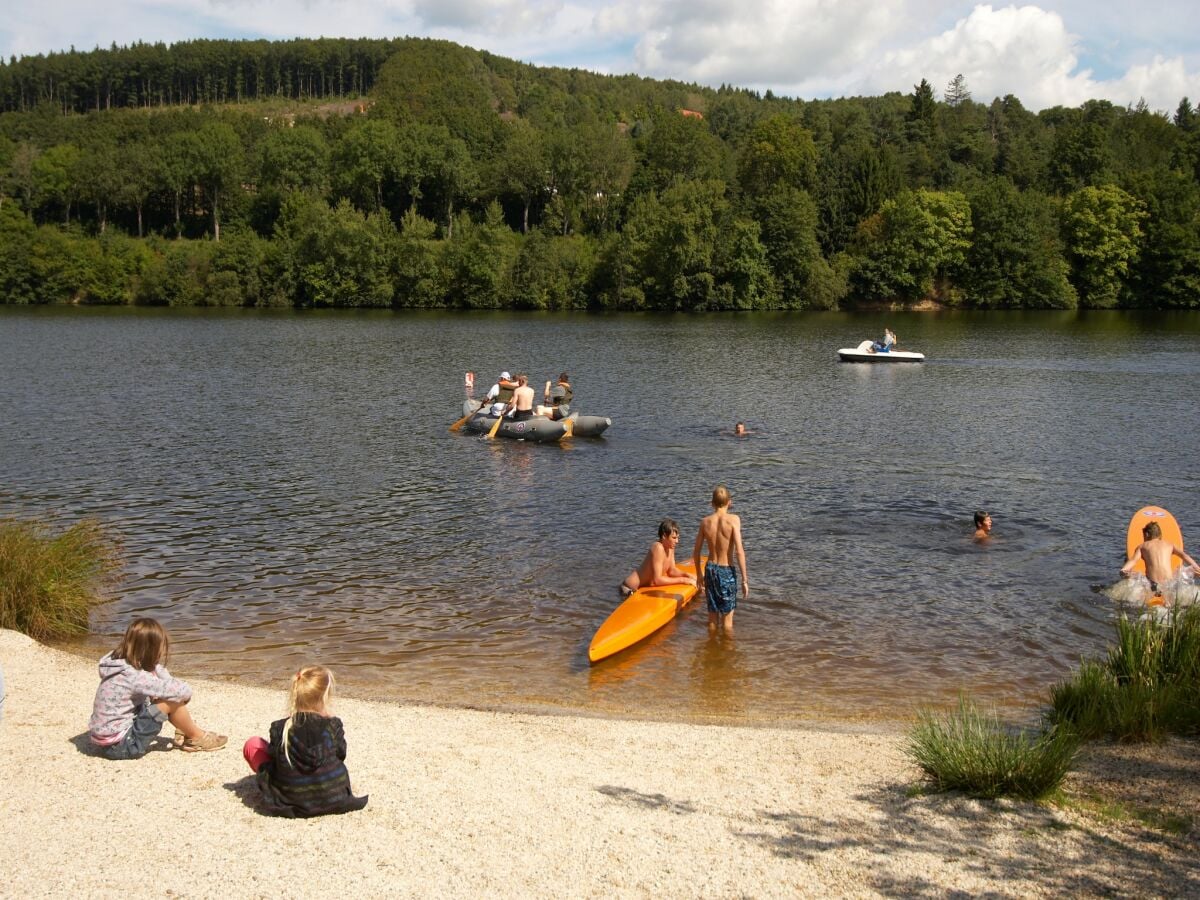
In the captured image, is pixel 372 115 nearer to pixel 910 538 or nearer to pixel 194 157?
pixel 194 157

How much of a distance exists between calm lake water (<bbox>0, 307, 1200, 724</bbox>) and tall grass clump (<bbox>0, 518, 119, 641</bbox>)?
→ 1.41ft

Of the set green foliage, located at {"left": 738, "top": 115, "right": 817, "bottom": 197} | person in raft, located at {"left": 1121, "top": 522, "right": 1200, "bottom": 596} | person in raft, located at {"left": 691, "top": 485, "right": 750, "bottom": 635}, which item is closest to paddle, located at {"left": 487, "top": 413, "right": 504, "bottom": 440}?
person in raft, located at {"left": 691, "top": 485, "right": 750, "bottom": 635}

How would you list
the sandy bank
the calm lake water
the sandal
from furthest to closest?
1. the calm lake water
2. the sandal
3. the sandy bank

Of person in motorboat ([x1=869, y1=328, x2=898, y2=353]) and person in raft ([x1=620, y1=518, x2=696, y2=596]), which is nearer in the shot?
person in raft ([x1=620, y1=518, x2=696, y2=596])

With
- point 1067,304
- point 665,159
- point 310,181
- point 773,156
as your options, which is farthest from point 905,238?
point 310,181

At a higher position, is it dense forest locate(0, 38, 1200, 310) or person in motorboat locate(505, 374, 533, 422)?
dense forest locate(0, 38, 1200, 310)

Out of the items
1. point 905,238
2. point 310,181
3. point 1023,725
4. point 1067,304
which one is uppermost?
point 310,181

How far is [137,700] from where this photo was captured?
7.40 m

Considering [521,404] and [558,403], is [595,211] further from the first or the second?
[521,404]

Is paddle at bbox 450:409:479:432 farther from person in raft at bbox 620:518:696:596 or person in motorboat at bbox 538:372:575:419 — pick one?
person in raft at bbox 620:518:696:596

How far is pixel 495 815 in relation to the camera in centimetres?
656

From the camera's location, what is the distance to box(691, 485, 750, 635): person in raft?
1170cm

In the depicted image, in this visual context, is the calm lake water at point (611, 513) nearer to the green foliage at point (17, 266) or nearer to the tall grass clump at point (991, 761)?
the tall grass clump at point (991, 761)

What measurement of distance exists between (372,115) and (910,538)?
108028mm
